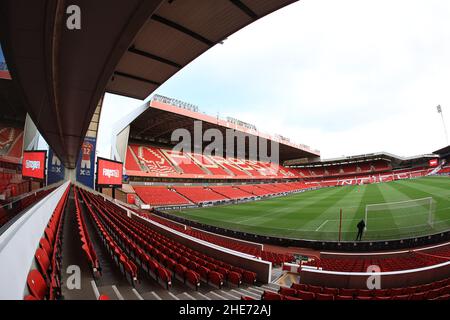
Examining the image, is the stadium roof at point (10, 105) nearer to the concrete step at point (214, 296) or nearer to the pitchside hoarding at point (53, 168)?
the concrete step at point (214, 296)

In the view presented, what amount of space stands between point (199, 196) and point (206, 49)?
25445 millimetres

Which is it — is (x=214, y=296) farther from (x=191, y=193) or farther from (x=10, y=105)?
(x=191, y=193)

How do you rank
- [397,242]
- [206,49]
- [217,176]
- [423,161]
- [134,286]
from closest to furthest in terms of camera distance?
[134,286]
[206,49]
[397,242]
[217,176]
[423,161]

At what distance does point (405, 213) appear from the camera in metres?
15.2

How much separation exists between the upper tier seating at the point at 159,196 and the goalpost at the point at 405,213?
749 inches

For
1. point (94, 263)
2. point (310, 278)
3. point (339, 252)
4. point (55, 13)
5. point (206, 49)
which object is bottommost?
point (339, 252)

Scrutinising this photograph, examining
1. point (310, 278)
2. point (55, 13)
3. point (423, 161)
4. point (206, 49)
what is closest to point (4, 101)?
point (55, 13)

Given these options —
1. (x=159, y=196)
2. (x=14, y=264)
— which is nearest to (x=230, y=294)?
(x=14, y=264)

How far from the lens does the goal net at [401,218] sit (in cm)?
1204

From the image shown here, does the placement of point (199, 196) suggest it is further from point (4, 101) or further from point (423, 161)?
point (423, 161)

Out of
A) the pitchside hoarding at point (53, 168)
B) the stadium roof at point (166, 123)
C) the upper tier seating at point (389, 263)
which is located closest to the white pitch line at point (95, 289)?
the upper tier seating at point (389, 263)

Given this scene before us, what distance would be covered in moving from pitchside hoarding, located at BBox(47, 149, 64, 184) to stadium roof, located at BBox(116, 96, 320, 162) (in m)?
9.66

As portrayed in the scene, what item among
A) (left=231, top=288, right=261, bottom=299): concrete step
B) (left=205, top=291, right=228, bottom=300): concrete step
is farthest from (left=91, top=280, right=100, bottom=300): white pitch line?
(left=231, top=288, right=261, bottom=299): concrete step
